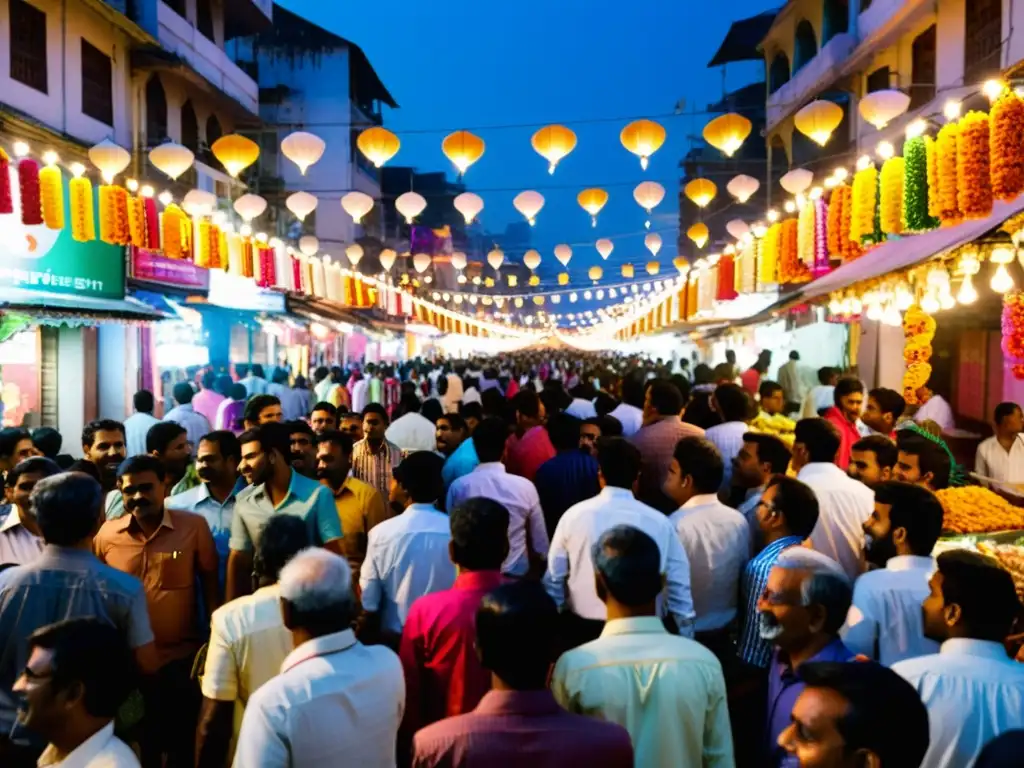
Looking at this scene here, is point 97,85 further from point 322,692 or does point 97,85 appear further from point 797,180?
point 322,692

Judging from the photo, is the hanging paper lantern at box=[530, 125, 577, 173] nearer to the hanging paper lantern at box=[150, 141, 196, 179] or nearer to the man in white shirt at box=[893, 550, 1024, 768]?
the hanging paper lantern at box=[150, 141, 196, 179]

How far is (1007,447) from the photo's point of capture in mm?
8695

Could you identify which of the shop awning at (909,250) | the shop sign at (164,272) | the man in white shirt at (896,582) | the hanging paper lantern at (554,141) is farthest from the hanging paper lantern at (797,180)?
the man in white shirt at (896,582)

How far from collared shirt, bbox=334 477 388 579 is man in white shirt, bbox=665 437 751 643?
193cm

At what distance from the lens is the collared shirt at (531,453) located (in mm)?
8328

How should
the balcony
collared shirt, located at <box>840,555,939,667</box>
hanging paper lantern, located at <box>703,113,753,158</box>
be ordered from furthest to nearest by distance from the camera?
the balcony, hanging paper lantern, located at <box>703,113,753,158</box>, collared shirt, located at <box>840,555,939,667</box>

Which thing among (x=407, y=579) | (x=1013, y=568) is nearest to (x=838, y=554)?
(x=1013, y=568)

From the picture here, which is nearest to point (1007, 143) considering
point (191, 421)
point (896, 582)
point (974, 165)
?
point (974, 165)

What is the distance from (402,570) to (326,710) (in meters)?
1.80

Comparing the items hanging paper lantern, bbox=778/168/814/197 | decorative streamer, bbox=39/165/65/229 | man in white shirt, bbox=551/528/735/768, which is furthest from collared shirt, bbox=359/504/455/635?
hanging paper lantern, bbox=778/168/814/197

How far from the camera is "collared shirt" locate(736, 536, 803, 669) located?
4.26m

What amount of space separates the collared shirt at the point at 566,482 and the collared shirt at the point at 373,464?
70.6 inches

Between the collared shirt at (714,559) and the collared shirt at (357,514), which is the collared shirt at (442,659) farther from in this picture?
the collared shirt at (357,514)

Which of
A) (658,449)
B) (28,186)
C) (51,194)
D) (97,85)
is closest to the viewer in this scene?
Answer: (658,449)
